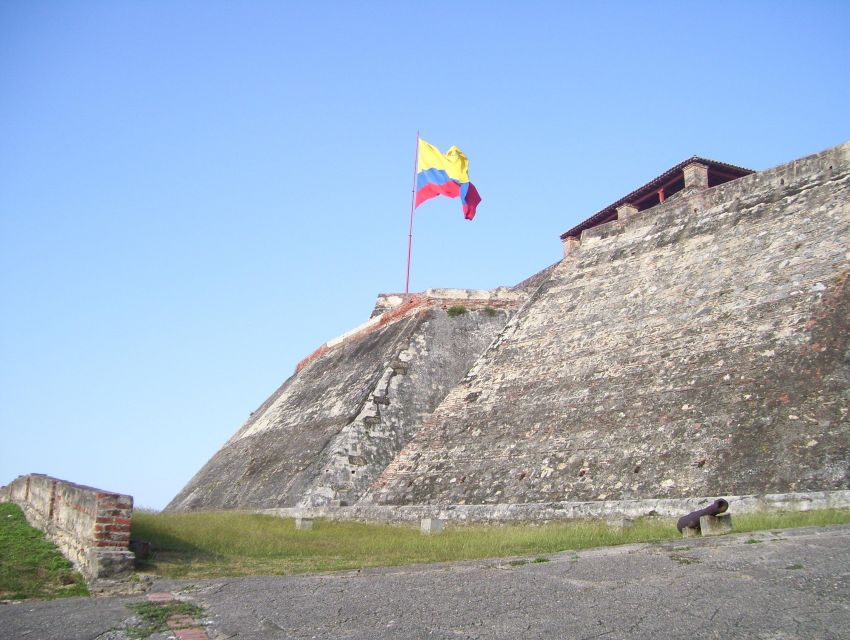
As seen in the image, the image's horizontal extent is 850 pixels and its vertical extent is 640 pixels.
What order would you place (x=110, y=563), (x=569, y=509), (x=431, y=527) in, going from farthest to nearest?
(x=431, y=527)
(x=569, y=509)
(x=110, y=563)

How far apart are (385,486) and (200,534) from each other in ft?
13.2

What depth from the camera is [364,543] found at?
10.5 meters

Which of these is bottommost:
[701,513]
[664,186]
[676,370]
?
[701,513]

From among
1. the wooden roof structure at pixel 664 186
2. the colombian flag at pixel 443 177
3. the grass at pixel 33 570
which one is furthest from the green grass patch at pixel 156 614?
the colombian flag at pixel 443 177

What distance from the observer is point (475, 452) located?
1354 cm

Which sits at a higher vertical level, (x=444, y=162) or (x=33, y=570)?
(x=444, y=162)

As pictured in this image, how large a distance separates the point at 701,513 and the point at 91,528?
19.4ft

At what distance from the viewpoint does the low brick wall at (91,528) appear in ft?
24.8

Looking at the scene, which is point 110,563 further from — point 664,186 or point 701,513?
point 664,186

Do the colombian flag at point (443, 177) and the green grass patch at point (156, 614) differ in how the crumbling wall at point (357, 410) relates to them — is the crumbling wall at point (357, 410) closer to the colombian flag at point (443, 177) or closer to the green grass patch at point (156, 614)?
the colombian flag at point (443, 177)

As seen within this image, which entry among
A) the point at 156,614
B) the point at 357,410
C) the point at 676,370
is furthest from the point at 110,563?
the point at 357,410

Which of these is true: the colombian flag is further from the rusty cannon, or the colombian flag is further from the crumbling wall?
the rusty cannon

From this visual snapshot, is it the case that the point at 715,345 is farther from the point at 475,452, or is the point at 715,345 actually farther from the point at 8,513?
the point at 8,513

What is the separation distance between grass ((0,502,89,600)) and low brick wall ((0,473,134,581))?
0.44ft
